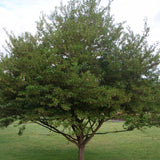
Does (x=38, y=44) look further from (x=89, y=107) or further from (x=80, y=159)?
(x=80, y=159)

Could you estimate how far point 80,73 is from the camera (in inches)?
296

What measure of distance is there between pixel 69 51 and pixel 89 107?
2.15 metres

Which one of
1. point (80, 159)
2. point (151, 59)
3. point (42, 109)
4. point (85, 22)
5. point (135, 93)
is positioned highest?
point (85, 22)

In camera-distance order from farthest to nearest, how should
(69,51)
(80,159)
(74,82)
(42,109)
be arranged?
(80,159)
(69,51)
(42,109)
(74,82)

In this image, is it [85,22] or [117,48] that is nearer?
[117,48]

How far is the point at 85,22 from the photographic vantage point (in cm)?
852

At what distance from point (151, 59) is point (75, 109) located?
11.1 ft

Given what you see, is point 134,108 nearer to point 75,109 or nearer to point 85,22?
point 75,109

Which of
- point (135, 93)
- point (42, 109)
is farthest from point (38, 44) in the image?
point (135, 93)

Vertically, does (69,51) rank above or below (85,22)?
below

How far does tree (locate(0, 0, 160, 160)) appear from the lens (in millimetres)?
6938

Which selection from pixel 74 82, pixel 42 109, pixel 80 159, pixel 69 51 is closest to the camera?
pixel 74 82

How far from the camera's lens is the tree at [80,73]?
694cm

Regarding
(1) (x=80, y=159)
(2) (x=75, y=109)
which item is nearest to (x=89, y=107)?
(2) (x=75, y=109)
